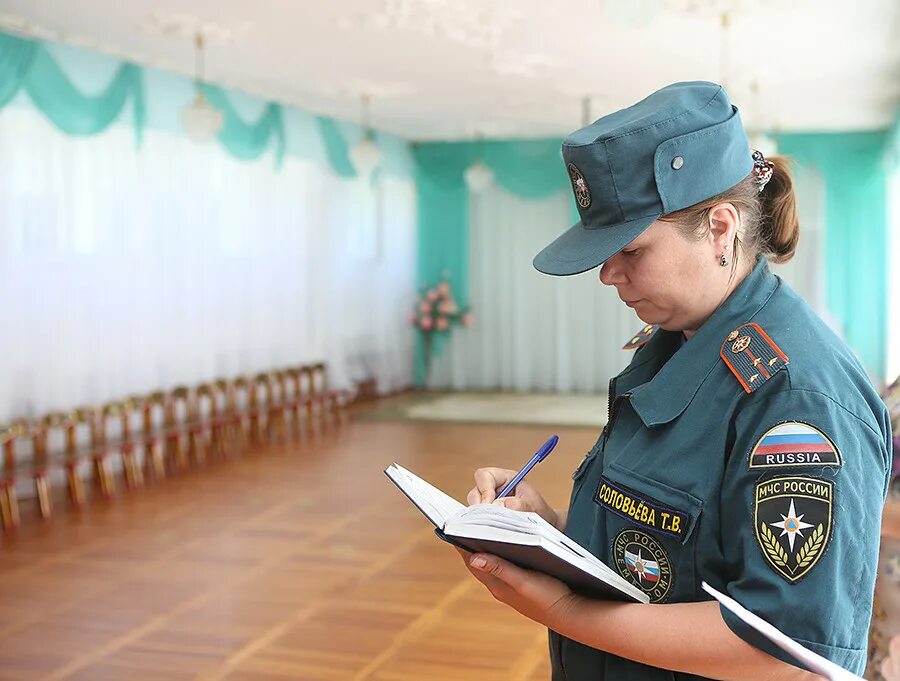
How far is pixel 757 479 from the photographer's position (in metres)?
1.21

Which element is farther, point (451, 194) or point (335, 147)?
point (451, 194)

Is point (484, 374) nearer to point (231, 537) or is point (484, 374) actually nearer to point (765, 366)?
point (231, 537)

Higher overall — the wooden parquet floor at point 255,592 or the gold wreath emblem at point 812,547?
the gold wreath emblem at point 812,547

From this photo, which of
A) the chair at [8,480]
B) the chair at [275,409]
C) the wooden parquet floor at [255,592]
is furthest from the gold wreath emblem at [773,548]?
the chair at [275,409]

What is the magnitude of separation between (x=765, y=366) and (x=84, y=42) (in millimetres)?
6886

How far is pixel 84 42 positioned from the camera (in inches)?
280

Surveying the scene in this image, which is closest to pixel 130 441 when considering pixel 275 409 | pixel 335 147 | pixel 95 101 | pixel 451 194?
pixel 275 409

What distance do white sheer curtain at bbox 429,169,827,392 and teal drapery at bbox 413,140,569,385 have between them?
152mm

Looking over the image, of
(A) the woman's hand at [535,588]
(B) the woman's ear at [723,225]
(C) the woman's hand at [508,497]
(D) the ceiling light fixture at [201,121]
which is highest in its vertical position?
(D) the ceiling light fixture at [201,121]

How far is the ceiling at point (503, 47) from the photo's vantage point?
6371 millimetres

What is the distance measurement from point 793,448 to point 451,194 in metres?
12.1

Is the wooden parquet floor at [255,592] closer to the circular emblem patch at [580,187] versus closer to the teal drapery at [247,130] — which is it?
A: the circular emblem patch at [580,187]

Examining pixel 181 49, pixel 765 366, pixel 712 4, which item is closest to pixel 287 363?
pixel 181 49

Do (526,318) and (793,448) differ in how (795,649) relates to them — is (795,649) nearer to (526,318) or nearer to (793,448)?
(793,448)
